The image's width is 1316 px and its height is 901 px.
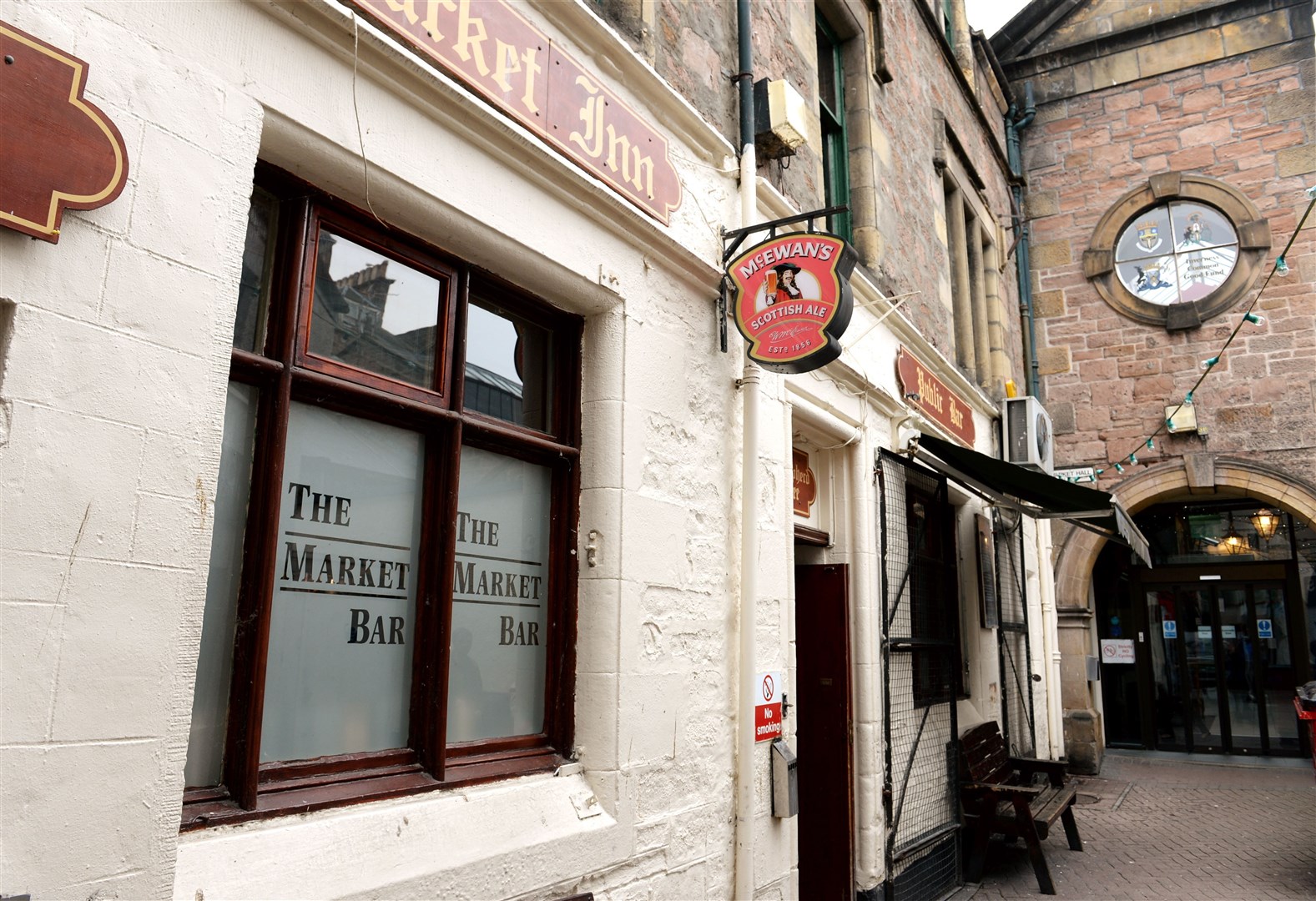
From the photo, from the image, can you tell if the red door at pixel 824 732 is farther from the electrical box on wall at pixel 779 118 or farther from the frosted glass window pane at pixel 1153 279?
the frosted glass window pane at pixel 1153 279

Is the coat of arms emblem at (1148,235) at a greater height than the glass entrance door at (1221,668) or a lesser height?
greater

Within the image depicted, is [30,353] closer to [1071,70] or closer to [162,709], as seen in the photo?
[162,709]

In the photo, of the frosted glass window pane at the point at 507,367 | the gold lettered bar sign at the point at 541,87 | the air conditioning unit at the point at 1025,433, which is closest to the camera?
the gold lettered bar sign at the point at 541,87

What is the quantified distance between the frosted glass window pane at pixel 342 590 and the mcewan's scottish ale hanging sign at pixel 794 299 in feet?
5.38

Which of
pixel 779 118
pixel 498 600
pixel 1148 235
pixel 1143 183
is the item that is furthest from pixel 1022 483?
pixel 1143 183

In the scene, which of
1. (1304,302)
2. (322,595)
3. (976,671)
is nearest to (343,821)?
(322,595)

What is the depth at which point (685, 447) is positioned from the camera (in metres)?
4.06

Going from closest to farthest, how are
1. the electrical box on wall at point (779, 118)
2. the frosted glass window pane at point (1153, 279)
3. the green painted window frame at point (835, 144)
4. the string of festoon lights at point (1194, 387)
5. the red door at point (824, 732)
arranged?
1. the electrical box on wall at point (779, 118)
2. the red door at point (824, 732)
3. the green painted window frame at point (835, 144)
4. the string of festoon lights at point (1194, 387)
5. the frosted glass window pane at point (1153, 279)

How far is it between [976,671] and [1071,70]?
9062 mm

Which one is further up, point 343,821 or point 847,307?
point 847,307

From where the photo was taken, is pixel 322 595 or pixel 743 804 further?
pixel 743 804

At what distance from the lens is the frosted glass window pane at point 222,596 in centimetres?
244

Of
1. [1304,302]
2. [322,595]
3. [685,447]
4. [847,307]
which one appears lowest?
[322,595]

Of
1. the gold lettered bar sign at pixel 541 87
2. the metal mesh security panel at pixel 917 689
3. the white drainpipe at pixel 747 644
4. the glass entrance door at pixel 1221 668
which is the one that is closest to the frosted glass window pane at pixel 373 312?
the gold lettered bar sign at pixel 541 87
